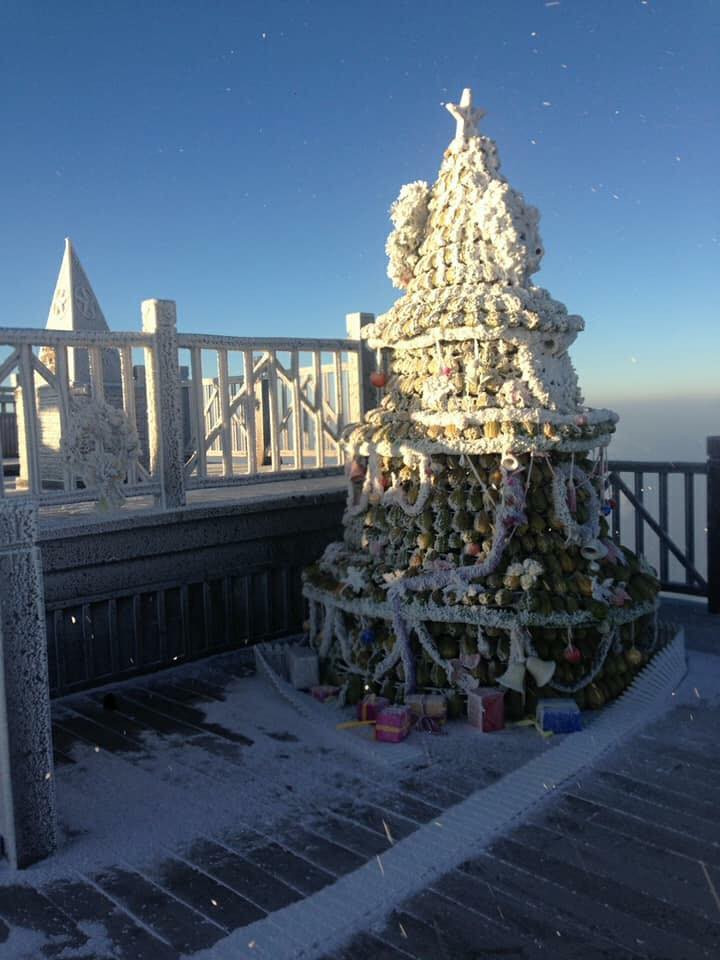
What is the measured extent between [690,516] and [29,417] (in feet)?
16.4

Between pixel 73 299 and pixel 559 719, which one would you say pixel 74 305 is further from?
pixel 559 719

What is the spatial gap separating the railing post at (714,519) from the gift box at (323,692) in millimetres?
3318

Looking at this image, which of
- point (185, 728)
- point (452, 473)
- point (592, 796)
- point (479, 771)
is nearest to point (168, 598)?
point (185, 728)

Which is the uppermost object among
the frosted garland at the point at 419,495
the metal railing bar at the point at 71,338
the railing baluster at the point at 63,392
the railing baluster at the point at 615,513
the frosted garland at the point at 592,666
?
the metal railing bar at the point at 71,338

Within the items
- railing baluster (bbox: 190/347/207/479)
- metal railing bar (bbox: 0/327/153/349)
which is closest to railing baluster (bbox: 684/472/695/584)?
railing baluster (bbox: 190/347/207/479)

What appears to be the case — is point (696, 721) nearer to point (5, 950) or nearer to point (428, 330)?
point (428, 330)

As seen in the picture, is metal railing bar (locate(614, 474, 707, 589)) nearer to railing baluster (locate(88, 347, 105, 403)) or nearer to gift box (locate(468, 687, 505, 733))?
gift box (locate(468, 687, 505, 733))

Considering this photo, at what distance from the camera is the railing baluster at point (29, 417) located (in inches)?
197

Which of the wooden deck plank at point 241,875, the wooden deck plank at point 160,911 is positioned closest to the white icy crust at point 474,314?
the wooden deck plank at point 241,875

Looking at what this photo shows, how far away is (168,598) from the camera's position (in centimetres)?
578

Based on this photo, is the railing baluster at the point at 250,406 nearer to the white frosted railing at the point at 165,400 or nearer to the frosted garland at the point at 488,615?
the white frosted railing at the point at 165,400

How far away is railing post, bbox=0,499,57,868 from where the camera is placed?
3188mm

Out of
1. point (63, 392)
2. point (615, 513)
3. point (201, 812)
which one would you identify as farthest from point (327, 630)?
point (615, 513)

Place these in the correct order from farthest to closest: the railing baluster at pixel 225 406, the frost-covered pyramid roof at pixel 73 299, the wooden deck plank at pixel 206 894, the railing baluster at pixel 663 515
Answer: the frost-covered pyramid roof at pixel 73 299
the railing baluster at pixel 663 515
the railing baluster at pixel 225 406
the wooden deck plank at pixel 206 894
